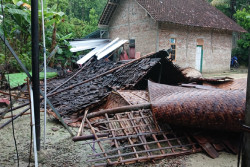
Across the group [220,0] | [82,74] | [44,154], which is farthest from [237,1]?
[44,154]

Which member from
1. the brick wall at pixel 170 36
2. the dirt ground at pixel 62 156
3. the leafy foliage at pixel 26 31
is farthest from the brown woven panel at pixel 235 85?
the brick wall at pixel 170 36

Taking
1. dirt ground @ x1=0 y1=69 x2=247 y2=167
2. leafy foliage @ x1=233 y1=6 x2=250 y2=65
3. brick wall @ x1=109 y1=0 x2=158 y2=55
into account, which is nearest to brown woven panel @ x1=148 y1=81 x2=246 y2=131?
dirt ground @ x1=0 y1=69 x2=247 y2=167

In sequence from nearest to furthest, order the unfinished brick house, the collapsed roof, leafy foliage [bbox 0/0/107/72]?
the collapsed roof < leafy foliage [bbox 0/0/107/72] < the unfinished brick house

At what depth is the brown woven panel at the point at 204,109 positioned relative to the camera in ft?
9.58

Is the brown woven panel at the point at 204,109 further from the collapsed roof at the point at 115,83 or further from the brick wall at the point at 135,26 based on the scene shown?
the brick wall at the point at 135,26

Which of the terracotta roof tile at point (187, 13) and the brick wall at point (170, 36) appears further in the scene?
the brick wall at point (170, 36)

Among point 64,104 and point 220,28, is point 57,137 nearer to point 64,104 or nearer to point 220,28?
point 64,104

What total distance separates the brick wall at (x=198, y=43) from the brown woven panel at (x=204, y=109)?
1033 centimetres

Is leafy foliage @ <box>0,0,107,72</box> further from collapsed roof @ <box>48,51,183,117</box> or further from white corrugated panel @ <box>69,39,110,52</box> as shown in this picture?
collapsed roof @ <box>48,51,183,117</box>

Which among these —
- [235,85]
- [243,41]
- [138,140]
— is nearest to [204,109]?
[138,140]

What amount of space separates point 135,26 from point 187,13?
374 centimetres

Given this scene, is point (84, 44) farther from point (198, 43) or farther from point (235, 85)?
point (235, 85)

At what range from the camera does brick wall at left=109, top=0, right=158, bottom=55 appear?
1355 centimetres

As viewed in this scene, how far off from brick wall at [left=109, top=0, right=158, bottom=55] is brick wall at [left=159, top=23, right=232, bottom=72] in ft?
2.34
